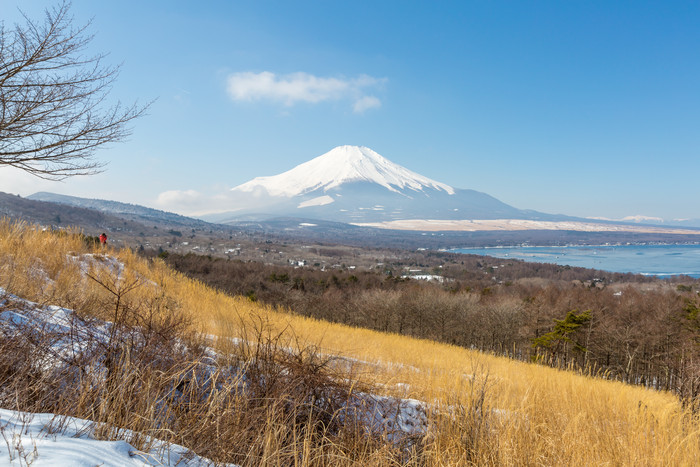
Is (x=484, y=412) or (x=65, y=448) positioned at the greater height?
(x=65, y=448)

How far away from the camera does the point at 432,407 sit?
421cm

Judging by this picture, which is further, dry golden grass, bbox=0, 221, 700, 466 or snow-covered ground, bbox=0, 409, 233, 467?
dry golden grass, bbox=0, 221, 700, 466

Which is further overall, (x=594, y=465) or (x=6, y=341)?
(x=594, y=465)

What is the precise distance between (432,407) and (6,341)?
4166 mm

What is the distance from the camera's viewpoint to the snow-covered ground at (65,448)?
62.7 inches

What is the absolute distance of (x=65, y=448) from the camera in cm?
171

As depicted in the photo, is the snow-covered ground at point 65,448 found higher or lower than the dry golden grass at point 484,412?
higher

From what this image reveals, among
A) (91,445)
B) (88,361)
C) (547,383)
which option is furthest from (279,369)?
(547,383)

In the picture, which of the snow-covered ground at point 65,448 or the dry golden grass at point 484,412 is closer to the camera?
the snow-covered ground at point 65,448

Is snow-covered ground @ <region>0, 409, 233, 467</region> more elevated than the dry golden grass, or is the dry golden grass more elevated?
snow-covered ground @ <region>0, 409, 233, 467</region>

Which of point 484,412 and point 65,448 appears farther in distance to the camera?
point 484,412

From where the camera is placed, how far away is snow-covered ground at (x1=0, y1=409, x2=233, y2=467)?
5.23ft

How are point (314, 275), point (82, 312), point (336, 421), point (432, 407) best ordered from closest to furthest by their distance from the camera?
point (336, 421), point (432, 407), point (82, 312), point (314, 275)

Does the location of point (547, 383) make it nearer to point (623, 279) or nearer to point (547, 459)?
point (547, 459)
